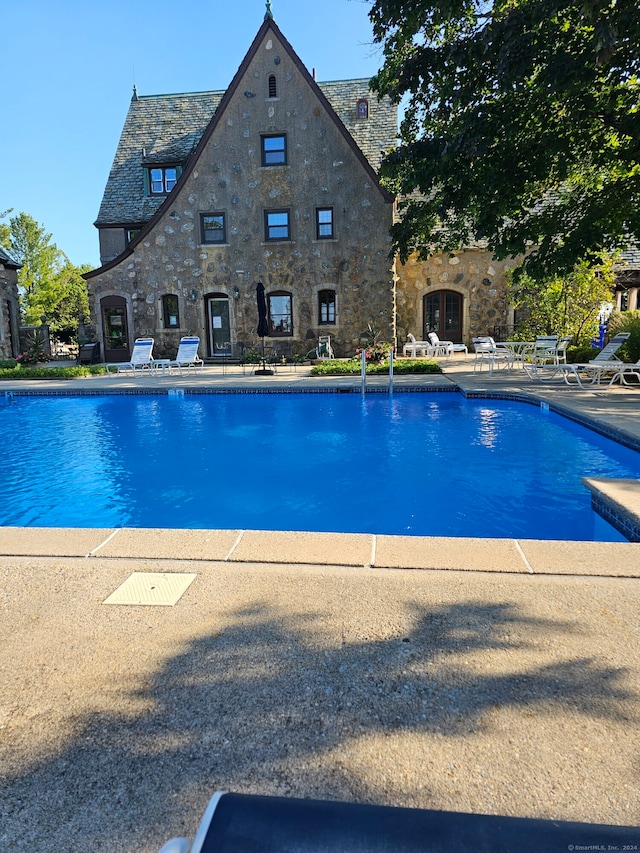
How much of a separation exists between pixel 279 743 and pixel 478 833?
39.2 inches

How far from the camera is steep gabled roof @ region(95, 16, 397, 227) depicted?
21625mm

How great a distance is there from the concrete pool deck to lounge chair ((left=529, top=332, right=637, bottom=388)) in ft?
31.7

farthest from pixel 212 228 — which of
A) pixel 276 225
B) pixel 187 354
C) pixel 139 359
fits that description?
pixel 139 359

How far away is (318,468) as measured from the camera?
830 cm

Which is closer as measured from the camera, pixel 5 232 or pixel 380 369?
pixel 380 369

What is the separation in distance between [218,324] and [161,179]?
280 inches

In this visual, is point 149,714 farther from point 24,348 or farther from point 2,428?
point 24,348

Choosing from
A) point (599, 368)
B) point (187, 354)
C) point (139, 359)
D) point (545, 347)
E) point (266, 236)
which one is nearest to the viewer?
point (599, 368)

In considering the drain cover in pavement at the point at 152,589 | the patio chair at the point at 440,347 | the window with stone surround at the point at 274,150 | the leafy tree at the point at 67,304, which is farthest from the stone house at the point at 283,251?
the drain cover in pavement at the point at 152,589

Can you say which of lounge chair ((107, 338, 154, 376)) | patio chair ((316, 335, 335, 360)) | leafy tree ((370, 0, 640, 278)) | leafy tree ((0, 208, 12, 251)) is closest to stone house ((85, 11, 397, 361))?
patio chair ((316, 335, 335, 360))

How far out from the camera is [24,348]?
24.2 meters

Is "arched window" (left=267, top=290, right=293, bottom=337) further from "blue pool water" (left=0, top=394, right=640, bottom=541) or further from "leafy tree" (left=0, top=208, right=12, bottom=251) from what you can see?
"leafy tree" (left=0, top=208, right=12, bottom=251)

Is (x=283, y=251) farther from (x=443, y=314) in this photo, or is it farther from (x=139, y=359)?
(x=443, y=314)

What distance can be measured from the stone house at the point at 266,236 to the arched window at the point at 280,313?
0.04m
